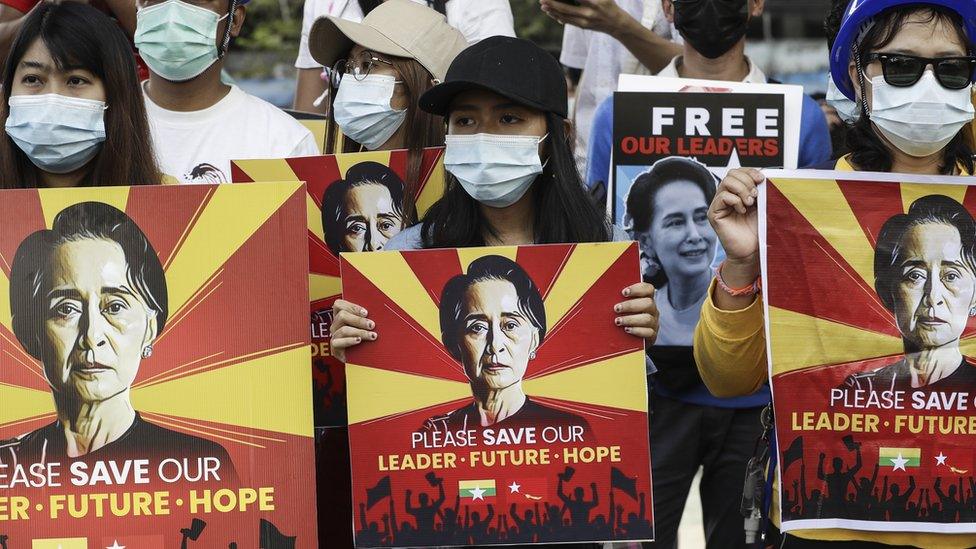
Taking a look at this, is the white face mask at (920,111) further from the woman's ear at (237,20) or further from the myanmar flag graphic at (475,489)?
the woman's ear at (237,20)

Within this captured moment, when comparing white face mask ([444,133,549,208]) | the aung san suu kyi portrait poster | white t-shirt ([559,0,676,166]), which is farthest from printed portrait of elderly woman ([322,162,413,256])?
white t-shirt ([559,0,676,166])

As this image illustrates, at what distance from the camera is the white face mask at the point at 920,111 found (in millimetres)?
3330

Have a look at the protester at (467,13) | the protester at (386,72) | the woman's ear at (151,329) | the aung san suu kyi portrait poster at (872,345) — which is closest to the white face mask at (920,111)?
the aung san suu kyi portrait poster at (872,345)

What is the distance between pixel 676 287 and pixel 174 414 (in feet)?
6.17

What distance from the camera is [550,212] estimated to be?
149 inches

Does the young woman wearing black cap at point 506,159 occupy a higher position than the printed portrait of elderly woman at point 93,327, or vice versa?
the young woman wearing black cap at point 506,159

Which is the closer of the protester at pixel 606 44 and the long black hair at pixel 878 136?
the long black hair at pixel 878 136

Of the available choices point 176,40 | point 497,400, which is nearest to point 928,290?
point 497,400

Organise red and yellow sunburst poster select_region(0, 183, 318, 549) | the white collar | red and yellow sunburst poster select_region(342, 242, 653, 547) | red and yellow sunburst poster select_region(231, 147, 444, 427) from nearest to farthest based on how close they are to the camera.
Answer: red and yellow sunburst poster select_region(0, 183, 318, 549) < red and yellow sunburst poster select_region(342, 242, 653, 547) < red and yellow sunburst poster select_region(231, 147, 444, 427) < the white collar

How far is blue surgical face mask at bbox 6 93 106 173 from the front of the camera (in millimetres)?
3682

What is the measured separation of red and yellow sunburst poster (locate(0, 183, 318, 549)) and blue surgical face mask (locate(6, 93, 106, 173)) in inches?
16.3

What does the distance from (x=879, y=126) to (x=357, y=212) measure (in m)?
1.50

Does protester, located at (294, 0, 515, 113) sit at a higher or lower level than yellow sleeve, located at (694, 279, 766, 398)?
higher

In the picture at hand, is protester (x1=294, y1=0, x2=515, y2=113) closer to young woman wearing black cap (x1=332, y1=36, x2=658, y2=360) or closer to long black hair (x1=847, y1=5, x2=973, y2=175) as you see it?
young woman wearing black cap (x1=332, y1=36, x2=658, y2=360)
